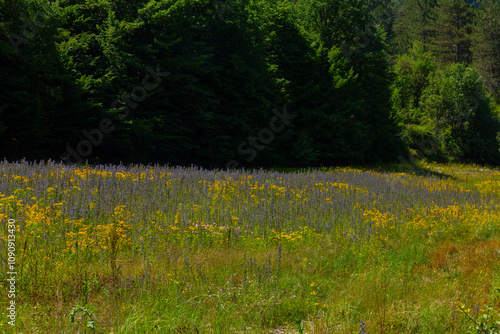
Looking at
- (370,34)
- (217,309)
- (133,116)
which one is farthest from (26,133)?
(370,34)

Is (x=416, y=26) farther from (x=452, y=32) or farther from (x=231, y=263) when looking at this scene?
(x=231, y=263)

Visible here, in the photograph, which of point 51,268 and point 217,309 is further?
point 51,268

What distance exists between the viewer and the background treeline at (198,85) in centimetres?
1486

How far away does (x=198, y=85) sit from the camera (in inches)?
784

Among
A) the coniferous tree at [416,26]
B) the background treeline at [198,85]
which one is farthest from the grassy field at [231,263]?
the coniferous tree at [416,26]

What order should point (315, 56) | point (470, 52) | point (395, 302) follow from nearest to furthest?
point (395, 302) → point (315, 56) → point (470, 52)

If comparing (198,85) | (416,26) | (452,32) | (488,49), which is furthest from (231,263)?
(416,26)

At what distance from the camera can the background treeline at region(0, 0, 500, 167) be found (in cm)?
1486

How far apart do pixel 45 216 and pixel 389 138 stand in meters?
30.0

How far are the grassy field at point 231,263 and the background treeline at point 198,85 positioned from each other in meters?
8.28

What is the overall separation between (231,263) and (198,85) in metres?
16.2

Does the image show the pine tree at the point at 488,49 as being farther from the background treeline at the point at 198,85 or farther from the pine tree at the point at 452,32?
the background treeline at the point at 198,85

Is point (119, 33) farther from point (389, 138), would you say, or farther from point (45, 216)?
point (389, 138)

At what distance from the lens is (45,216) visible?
5.42 meters
